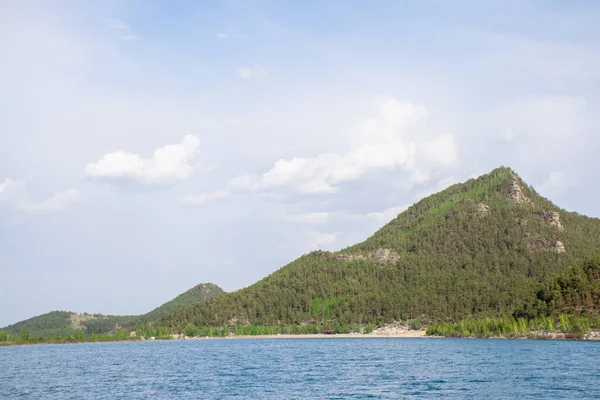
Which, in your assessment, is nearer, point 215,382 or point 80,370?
point 215,382

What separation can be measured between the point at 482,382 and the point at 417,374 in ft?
62.6

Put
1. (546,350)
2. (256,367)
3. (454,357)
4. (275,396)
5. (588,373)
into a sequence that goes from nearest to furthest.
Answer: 1. (275,396)
2. (588,373)
3. (256,367)
4. (454,357)
5. (546,350)

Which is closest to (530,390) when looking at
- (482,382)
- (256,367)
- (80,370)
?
(482,382)

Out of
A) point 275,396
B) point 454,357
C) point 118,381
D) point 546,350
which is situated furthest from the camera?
point 546,350

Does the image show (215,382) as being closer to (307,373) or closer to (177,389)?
(177,389)

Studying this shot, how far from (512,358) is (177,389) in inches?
3578

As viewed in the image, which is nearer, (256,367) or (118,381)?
(118,381)

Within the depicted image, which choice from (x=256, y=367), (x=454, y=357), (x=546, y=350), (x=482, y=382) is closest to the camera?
(x=482, y=382)

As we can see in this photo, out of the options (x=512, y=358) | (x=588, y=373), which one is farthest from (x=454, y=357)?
(x=588, y=373)

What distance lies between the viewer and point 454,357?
557ft

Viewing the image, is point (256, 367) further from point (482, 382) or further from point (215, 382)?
point (482, 382)

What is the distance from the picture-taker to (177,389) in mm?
114500

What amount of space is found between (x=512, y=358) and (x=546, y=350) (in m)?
32.3

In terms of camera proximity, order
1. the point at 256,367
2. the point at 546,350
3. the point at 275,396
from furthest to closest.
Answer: the point at 546,350 < the point at 256,367 < the point at 275,396
